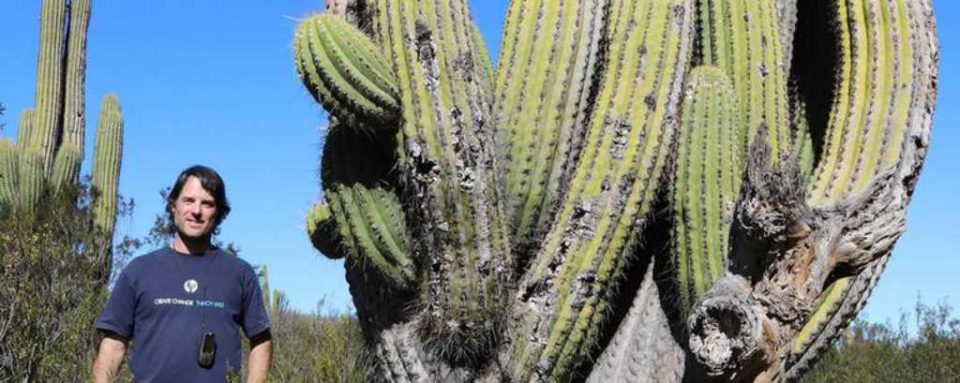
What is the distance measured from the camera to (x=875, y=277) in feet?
17.3

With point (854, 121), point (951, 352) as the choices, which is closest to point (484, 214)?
point (854, 121)

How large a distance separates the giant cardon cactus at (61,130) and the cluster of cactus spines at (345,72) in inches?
446

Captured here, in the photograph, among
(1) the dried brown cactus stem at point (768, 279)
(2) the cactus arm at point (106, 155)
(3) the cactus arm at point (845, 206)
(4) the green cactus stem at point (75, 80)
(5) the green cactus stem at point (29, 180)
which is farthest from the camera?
(2) the cactus arm at point (106, 155)

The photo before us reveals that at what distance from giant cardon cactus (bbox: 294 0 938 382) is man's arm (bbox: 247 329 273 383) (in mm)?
873

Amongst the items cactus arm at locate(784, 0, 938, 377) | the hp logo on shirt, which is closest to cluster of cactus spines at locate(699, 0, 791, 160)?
cactus arm at locate(784, 0, 938, 377)

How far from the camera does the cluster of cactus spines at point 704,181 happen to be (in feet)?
16.4

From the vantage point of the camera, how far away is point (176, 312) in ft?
12.7

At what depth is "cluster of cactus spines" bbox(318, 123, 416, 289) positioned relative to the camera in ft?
16.0

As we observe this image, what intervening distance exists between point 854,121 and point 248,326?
2.89 meters

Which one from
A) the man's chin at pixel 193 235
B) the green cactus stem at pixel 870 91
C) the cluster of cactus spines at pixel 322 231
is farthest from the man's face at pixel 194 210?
the green cactus stem at pixel 870 91

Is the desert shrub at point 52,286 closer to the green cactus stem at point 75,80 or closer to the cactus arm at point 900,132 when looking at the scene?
the green cactus stem at point 75,80

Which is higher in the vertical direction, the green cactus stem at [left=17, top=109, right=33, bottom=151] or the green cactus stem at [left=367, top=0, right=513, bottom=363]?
the green cactus stem at [left=17, top=109, right=33, bottom=151]

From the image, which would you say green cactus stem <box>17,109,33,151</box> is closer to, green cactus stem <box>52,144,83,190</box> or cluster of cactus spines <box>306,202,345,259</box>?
green cactus stem <box>52,144,83,190</box>

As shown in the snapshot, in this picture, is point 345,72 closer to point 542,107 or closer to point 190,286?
point 542,107
